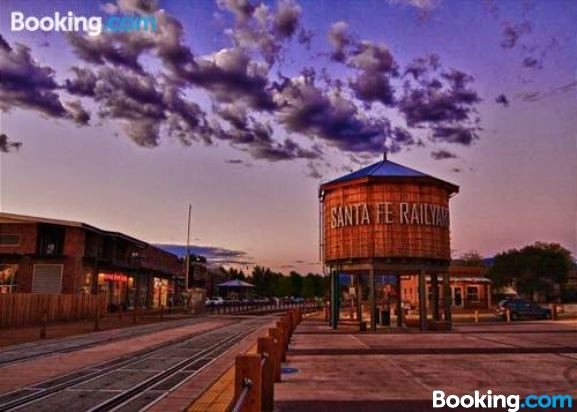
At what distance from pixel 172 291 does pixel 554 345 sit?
231 ft

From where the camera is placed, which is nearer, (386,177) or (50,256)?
(386,177)

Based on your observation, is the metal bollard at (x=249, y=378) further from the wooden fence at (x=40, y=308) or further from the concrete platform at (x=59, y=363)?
the wooden fence at (x=40, y=308)

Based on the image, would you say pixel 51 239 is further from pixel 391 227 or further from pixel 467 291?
pixel 467 291

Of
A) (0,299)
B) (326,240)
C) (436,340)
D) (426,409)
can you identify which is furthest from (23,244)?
(426,409)

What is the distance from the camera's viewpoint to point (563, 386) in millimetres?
10469

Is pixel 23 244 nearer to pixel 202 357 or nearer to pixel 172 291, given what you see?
pixel 202 357

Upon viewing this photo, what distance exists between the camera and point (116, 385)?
11.2 meters

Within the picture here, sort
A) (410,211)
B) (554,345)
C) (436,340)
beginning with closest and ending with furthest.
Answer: (554,345) → (436,340) → (410,211)

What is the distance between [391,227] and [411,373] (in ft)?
55.5

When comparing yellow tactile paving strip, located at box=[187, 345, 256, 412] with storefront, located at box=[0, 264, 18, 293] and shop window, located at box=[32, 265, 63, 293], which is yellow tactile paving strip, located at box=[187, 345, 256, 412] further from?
storefront, located at box=[0, 264, 18, 293]

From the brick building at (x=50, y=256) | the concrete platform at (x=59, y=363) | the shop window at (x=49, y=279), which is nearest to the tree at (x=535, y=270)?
the brick building at (x=50, y=256)

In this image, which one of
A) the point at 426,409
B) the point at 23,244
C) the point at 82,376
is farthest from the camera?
the point at 23,244

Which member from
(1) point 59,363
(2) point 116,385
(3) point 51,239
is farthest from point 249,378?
(3) point 51,239

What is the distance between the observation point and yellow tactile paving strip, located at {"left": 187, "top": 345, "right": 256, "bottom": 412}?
28.7 ft
